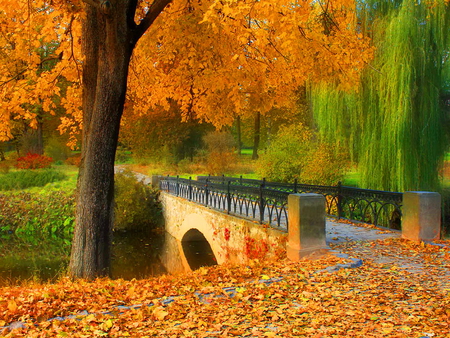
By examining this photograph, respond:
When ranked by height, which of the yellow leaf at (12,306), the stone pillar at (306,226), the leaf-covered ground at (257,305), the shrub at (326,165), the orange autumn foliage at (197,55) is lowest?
the leaf-covered ground at (257,305)

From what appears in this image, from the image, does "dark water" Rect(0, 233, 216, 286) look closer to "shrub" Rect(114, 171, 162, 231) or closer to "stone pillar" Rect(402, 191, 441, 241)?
"shrub" Rect(114, 171, 162, 231)

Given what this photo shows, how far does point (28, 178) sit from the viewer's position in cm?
2373

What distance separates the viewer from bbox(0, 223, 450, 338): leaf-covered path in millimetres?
3869

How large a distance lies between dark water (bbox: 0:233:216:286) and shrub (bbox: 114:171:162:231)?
2.69ft

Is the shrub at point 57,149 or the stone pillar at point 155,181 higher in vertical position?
the shrub at point 57,149

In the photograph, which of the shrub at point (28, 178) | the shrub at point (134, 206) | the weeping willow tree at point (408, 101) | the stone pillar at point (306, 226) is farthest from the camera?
the shrub at point (28, 178)

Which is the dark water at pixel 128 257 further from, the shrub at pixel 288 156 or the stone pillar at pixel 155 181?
the shrub at pixel 288 156

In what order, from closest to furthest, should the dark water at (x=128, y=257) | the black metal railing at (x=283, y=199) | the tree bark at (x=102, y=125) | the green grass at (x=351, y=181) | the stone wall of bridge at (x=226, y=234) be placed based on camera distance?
1. the tree bark at (x=102, y=125)
2. the stone wall of bridge at (x=226, y=234)
3. the black metal railing at (x=283, y=199)
4. the dark water at (x=128, y=257)
5. the green grass at (x=351, y=181)

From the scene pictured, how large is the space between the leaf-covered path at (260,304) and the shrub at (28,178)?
1948 centimetres

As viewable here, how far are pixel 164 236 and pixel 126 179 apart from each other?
3321 mm

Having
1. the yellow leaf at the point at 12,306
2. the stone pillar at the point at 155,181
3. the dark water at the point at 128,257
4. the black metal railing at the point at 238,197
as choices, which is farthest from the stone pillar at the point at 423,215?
the stone pillar at the point at 155,181

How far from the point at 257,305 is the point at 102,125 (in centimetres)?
379

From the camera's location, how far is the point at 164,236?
62.0ft

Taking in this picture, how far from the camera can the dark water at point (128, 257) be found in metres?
13.5
